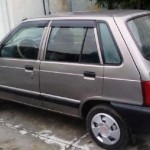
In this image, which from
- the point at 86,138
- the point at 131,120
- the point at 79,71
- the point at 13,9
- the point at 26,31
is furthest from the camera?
the point at 13,9

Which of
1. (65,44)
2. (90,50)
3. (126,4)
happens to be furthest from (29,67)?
(126,4)

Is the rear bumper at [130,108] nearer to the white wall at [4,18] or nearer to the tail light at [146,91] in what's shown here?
the tail light at [146,91]

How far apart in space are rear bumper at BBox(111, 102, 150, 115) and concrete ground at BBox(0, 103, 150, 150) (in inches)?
7.6

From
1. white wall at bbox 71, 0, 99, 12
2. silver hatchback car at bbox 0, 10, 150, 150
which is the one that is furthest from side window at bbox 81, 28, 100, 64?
white wall at bbox 71, 0, 99, 12

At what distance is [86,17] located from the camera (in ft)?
14.3

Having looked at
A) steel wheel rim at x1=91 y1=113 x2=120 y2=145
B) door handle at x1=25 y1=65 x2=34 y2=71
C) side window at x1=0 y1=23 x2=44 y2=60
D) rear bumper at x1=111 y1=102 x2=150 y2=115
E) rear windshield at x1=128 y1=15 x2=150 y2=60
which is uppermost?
rear windshield at x1=128 y1=15 x2=150 y2=60

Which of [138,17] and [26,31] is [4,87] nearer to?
[26,31]

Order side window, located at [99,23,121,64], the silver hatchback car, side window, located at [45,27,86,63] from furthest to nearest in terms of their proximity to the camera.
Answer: side window, located at [45,27,86,63] → side window, located at [99,23,121,64] → the silver hatchback car

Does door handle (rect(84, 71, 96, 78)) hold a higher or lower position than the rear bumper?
higher

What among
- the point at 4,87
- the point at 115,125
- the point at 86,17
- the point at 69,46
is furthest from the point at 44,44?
the point at 115,125

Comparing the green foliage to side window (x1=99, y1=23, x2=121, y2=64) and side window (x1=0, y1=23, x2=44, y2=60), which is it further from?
side window (x1=99, y1=23, x2=121, y2=64)

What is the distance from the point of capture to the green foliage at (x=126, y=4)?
7683 millimetres

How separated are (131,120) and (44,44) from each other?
164cm

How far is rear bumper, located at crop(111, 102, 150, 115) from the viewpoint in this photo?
3.79 meters
